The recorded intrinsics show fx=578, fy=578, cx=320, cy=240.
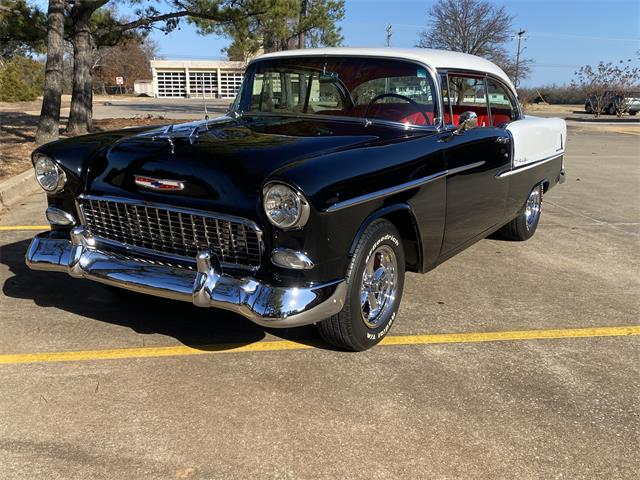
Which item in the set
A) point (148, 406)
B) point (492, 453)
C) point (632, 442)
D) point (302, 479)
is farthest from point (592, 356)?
point (148, 406)

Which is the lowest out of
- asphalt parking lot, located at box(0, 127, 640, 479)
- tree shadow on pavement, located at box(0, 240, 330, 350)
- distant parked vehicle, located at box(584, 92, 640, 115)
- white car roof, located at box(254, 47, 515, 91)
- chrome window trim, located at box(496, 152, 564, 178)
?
asphalt parking lot, located at box(0, 127, 640, 479)

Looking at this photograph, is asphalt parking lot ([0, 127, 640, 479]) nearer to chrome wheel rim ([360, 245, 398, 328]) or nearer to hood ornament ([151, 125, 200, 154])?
chrome wheel rim ([360, 245, 398, 328])

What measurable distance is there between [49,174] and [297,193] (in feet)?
5.71

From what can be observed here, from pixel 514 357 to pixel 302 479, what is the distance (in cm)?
166

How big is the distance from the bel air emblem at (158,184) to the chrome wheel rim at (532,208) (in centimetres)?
396

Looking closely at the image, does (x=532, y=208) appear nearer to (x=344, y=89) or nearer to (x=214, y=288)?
(x=344, y=89)

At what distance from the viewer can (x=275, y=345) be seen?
3.48 metres

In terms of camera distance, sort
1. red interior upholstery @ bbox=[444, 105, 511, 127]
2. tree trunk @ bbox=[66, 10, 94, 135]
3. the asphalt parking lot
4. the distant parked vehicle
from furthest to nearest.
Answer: the distant parked vehicle → tree trunk @ bbox=[66, 10, 94, 135] → red interior upholstery @ bbox=[444, 105, 511, 127] → the asphalt parking lot

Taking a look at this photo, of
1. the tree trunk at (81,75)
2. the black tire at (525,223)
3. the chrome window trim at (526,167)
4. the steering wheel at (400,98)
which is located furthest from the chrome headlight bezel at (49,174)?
the tree trunk at (81,75)

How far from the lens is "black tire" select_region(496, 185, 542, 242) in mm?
5809

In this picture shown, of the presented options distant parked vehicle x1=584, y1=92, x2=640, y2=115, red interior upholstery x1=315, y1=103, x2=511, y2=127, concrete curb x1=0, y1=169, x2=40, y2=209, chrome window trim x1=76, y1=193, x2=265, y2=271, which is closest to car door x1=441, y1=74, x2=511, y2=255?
red interior upholstery x1=315, y1=103, x2=511, y2=127

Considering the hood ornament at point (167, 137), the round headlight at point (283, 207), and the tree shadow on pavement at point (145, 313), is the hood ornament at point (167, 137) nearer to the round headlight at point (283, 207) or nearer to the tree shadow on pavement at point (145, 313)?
the round headlight at point (283, 207)

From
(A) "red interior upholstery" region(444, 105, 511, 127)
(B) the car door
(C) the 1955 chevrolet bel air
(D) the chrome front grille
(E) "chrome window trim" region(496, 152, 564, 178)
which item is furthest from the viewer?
(A) "red interior upholstery" region(444, 105, 511, 127)

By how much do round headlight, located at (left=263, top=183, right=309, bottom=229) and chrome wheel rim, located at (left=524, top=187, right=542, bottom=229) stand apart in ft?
12.3
